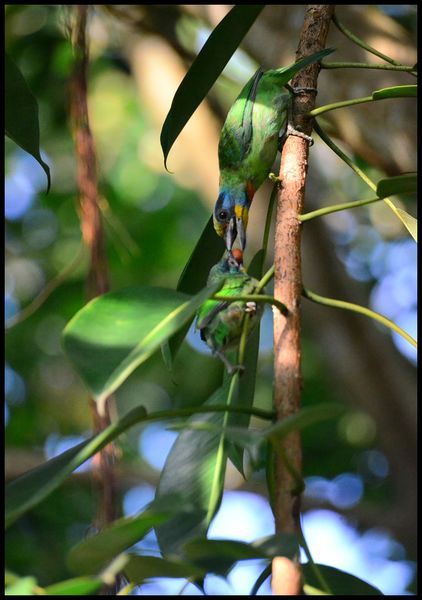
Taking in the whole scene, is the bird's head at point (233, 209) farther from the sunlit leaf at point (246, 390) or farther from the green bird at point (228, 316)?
the sunlit leaf at point (246, 390)

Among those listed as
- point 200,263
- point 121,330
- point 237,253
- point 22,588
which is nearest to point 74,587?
point 22,588

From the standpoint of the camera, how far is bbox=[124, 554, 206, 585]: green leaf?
1.08 m

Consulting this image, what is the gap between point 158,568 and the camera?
1.11m

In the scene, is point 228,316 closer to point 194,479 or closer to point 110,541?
point 194,479

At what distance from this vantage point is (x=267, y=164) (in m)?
2.62

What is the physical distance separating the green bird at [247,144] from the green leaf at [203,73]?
605 millimetres

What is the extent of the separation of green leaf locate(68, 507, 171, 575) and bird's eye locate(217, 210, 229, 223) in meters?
1.50

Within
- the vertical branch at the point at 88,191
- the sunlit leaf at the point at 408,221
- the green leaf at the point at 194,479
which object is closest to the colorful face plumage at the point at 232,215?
the vertical branch at the point at 88,191

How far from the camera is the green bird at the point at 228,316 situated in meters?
1.69

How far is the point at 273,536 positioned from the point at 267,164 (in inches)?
65.6

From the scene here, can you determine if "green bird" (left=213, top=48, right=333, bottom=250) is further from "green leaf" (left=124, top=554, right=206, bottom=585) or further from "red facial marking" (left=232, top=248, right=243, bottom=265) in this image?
"green leaf" (left=124, top=554, right=206, bottom=585)

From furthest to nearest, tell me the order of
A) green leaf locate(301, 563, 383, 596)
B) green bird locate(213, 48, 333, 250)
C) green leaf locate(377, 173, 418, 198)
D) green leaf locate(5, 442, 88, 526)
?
green bird locate(213, 48, 333, 250), green leaf locate(377, 173, 418, 198), green leaf locate(301, 563, 383, 596), green leaf locate(5, 442, 88, 526)

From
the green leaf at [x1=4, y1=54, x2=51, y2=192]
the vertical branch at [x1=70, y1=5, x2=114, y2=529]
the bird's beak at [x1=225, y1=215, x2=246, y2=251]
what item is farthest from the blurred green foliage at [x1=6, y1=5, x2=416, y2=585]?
the green leaf at [x1=4, y1=54, x2=51, y2=192]

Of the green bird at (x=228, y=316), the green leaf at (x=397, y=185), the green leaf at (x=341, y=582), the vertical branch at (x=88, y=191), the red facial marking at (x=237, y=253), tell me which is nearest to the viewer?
the green leaf at (x=341, y=582)
